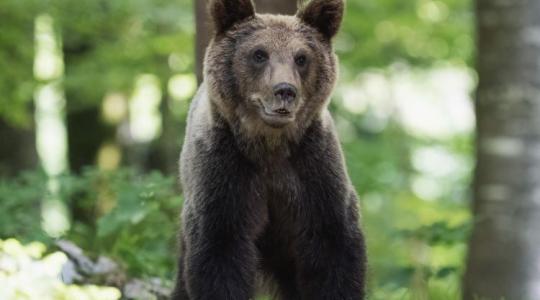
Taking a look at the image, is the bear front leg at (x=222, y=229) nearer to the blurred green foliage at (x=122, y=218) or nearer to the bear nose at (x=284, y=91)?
the bear nose at (x=284, y=91)

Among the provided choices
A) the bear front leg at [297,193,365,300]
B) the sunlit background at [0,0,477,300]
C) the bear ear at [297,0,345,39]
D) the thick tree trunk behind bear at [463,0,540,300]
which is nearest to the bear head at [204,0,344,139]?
the bear ear at [297,0,345,39]

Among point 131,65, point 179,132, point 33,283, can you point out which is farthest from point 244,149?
point 179,132

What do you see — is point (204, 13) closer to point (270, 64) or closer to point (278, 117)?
→ point (270, 64)

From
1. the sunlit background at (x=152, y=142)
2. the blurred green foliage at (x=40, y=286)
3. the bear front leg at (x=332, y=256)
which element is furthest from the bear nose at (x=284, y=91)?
the blurred green foliage at (x=40, y=286)

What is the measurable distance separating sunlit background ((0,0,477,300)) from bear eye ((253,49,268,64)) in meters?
1.57

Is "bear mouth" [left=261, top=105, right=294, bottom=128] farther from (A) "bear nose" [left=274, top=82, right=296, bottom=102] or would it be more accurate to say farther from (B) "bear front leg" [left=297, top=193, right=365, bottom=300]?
(B) "bear front leg" [left=297, top=193, right=365, bottom=300]

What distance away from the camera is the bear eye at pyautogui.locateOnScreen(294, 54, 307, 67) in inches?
192

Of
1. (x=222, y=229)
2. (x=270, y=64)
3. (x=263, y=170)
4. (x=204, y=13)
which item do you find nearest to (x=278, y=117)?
(x=270, y=64)

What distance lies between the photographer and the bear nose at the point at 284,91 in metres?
4.63

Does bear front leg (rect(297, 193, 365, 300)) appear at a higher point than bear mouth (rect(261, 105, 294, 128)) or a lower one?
lower

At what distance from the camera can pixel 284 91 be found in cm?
465

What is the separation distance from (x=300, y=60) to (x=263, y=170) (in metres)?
0.67

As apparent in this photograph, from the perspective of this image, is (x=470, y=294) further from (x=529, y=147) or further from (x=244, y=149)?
(x=244, y=149)

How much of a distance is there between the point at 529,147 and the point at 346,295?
2.93 m
